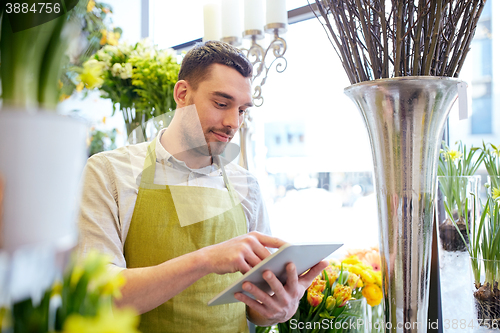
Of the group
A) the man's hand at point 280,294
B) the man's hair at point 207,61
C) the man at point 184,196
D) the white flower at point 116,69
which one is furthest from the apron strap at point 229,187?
the white flower at point 116,69

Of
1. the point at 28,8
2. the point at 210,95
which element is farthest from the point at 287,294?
the point at 28,8

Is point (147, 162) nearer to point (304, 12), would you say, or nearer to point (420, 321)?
point (420, 321)

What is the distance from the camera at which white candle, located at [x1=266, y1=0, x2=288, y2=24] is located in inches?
51.4

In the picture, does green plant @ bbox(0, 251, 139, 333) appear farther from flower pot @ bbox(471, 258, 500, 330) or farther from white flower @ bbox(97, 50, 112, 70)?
white flower @ bbox(97, 50, 112, 70)

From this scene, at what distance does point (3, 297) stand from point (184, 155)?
2.68 ft

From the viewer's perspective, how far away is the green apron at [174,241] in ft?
3.20

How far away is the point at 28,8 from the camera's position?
0.71 feet

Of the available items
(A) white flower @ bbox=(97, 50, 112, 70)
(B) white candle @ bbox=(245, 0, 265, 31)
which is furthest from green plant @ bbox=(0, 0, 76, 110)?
(B) white candle @ bbox=(245, 0, 265, 31)

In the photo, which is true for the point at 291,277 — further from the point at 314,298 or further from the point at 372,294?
the point at 372,294

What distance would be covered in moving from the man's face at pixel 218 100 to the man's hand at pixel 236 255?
0.36 m

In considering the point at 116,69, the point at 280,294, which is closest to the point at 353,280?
the point at 280,294

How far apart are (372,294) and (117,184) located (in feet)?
2.57

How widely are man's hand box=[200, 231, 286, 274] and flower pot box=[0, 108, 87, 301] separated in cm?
51

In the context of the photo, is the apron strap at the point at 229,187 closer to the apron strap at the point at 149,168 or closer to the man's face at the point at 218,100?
the man's face at the point at 218,100
